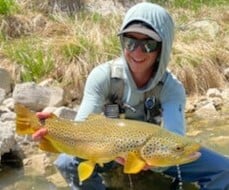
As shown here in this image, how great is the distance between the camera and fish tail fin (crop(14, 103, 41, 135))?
3600 mm

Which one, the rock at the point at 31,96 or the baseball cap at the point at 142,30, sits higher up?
the baseball cap at the point at 142,30

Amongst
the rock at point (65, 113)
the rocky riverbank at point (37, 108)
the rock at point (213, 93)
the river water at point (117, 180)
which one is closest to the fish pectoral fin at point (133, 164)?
the river water at point (117, 180)

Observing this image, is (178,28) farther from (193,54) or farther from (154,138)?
(154,138)

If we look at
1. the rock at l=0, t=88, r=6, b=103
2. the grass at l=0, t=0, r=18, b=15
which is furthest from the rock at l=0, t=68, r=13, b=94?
the grass at l=0, t=0, r=18, b=15

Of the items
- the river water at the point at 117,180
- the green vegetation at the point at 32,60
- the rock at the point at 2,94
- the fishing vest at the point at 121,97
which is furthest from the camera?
the green vegetation at the point at 32,60

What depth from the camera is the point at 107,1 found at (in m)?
11.2

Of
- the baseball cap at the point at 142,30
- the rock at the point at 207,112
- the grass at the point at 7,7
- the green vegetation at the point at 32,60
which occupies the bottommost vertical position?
the rock at the point at 207,112

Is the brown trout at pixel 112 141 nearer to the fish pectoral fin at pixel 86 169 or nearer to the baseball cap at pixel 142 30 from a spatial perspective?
the fish pectoral fin at pixel 86 169

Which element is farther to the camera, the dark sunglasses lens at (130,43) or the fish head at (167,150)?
the dark sunglasses lens at (130,43)

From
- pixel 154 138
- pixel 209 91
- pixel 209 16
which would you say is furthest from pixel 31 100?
pixel 209 16

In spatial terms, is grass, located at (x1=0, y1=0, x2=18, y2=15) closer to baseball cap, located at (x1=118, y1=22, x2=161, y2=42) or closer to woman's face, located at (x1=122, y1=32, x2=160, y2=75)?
woman's face, located at (x1=122, y1=32, x2=160, y2=75)

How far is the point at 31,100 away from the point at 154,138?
11.8 feet

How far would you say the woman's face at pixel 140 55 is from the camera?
403cm

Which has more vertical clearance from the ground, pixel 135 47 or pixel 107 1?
pixel 107 1
